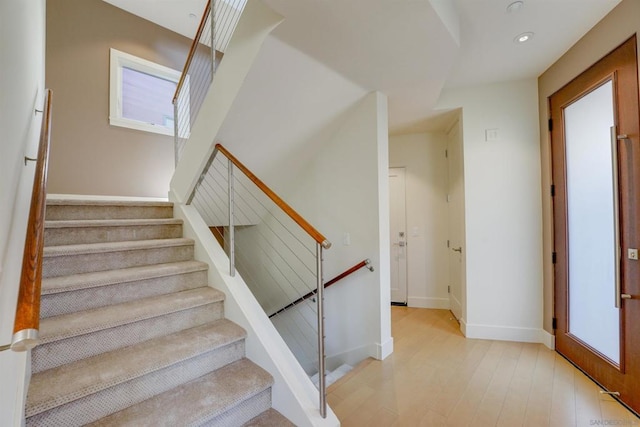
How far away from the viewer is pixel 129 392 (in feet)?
4.60

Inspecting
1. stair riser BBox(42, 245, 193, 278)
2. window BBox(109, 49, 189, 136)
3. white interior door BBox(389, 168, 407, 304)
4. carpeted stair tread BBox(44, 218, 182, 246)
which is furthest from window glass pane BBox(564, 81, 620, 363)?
window BBox(109, 49, 189, 136)

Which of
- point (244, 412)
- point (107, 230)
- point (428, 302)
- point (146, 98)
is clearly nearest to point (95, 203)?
point (107, 230)

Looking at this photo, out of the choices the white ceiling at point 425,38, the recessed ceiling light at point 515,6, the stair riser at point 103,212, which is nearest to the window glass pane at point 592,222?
the white ceiling at point 425,38

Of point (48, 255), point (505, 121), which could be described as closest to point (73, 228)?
point (48, 255)

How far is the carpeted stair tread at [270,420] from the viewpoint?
158 cm

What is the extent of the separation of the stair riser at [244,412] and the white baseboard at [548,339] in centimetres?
281

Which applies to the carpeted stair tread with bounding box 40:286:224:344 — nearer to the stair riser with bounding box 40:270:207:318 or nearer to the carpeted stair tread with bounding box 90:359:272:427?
the stair riser with bounding box 40:270:207:318

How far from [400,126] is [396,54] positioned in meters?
1.92

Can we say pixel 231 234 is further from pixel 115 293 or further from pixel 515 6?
pixel 515 6

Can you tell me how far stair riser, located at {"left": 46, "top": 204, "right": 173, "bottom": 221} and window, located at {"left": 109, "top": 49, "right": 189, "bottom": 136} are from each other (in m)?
1.96

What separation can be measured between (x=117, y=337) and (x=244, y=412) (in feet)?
2.70

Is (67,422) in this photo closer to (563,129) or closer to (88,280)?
(88,280)

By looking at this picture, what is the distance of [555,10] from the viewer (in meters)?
2.08

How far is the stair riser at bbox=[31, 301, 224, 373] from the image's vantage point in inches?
54.6
